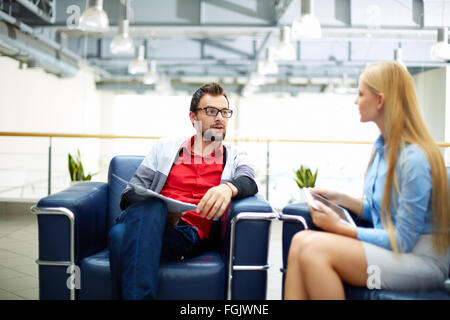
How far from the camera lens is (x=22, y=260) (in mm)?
2812

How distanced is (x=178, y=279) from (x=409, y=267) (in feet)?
2.56

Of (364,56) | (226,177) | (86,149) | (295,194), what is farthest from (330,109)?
(226,177)

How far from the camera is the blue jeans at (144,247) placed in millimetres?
1331

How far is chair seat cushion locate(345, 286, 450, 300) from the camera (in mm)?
1199

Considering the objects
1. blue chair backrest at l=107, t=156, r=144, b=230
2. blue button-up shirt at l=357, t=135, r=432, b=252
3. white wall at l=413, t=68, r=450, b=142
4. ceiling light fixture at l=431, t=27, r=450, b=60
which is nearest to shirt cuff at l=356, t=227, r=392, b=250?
blue button-up shirt at l=357, t=135, r=432, b=252

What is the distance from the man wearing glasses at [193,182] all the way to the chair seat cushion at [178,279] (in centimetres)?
8

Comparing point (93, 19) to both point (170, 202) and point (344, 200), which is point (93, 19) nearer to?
point (170, 202)

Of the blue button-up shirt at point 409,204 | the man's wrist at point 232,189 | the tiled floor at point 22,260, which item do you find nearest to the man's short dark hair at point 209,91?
the man's wrist at point 232,189

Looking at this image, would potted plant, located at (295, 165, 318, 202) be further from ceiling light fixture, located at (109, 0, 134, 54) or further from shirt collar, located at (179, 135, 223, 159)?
shirt collar, located at (179, 135, 223, 159)

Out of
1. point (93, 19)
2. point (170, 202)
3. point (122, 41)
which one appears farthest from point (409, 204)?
point (122, 41)

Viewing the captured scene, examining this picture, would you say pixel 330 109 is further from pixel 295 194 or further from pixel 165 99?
pixel 295 194

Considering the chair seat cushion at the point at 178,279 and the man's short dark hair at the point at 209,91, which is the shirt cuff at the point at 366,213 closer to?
the chair seat cushion at the point at 178,279

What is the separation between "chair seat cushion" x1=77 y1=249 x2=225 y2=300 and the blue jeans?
83mm
